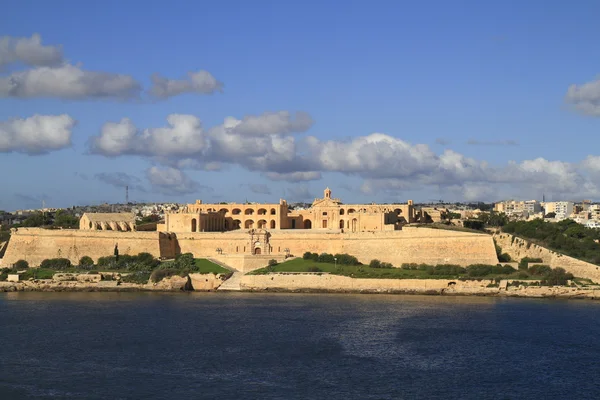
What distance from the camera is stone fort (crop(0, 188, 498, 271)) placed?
38062 millimetres

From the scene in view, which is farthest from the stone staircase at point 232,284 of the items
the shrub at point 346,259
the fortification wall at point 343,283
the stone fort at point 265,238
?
the shrub at point 346,259

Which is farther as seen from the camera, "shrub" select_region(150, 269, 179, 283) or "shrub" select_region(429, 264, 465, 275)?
"shrub" select_region(150, 269, 179, 283)

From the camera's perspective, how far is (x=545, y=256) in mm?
36500

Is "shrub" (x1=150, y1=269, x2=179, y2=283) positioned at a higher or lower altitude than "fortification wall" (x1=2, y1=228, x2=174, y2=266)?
lower

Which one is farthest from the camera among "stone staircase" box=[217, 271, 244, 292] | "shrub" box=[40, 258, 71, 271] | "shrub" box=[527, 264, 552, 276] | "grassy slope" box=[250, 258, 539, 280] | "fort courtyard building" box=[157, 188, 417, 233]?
"fort courtyard building" box=[157, 188, 417, 233]

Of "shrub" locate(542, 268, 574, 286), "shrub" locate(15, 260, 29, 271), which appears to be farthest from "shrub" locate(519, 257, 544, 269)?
"shrub" locate(15, 260, 29, 271)

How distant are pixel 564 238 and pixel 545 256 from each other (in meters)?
2.98

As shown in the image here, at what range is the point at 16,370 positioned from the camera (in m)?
20.7

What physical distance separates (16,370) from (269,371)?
A: 614 cm

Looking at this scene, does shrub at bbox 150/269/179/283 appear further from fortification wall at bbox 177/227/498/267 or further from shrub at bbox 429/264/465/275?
shrub at bbox 429/264/465/275

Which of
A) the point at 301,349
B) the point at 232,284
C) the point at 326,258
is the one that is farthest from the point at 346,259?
the point at 301,349

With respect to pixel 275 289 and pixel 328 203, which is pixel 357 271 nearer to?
pixel 275 289

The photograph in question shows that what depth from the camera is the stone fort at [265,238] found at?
3806cm

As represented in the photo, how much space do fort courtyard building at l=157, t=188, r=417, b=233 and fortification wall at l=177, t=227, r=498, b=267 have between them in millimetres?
1733
